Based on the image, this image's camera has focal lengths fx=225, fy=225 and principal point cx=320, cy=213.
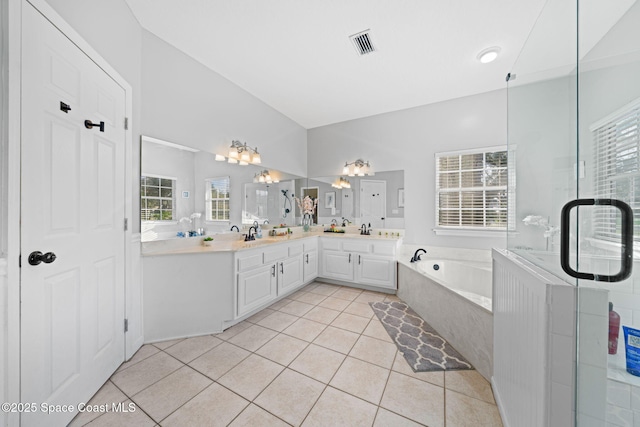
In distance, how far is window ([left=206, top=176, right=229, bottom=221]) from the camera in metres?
2.58

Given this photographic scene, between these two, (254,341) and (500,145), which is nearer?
(254,341)

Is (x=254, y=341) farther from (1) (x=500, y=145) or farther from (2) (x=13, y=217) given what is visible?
(1) (x=500, y=145)

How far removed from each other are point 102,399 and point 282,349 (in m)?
1.16

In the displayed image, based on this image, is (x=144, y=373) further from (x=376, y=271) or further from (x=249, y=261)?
(x=376, y=271)

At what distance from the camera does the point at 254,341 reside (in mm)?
2037

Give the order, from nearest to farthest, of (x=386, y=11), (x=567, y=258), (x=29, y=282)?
(x=567, y=258) < (x=29, y=282) < (x=386, y=11)

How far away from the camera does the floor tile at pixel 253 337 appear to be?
1.98 m

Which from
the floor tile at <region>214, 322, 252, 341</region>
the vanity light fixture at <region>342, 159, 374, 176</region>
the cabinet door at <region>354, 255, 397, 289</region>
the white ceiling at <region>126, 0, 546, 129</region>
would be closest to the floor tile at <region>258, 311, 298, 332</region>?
the floor tile at <region>214, 322, 252, 341</region>

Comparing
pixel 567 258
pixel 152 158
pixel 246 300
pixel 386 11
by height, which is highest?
pixel 386 11

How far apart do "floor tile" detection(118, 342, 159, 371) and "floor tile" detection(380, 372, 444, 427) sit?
6.00ft

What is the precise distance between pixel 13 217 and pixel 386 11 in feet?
8.59

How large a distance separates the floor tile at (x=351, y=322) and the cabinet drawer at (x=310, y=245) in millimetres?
1137

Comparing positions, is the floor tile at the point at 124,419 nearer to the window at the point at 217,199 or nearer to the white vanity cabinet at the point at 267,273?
the white vanity cabinet at the point at 267,273

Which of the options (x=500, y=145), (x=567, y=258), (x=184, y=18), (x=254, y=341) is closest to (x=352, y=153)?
(x=500, y=145)
